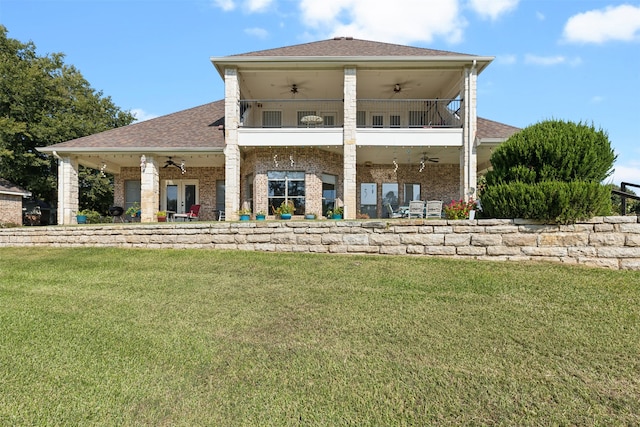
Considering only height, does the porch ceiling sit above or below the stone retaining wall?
above

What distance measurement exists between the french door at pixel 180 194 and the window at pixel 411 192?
10272 millimetres

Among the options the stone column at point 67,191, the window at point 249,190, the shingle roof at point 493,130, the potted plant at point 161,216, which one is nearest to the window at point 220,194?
the window at point 249,190

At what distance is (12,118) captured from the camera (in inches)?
826

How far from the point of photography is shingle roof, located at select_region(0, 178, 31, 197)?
19439 millimetres

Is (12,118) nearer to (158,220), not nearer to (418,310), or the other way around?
(158,220)

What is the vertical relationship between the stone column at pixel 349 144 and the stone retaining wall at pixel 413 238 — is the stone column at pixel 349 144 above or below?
above

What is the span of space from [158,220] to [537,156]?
1316 centimetres

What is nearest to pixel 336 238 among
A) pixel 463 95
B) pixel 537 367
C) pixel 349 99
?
pixel 537 367

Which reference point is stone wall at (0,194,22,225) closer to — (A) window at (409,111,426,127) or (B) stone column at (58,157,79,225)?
(B) stone column at (58,157,79,225)

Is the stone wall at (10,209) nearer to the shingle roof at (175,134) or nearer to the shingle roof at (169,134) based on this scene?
the shingle roof at (175,134)

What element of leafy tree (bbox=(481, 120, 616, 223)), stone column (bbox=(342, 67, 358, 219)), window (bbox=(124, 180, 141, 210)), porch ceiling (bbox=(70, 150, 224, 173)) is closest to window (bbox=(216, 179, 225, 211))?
porch ceiling (bbox=(70, 150, 224, 173))

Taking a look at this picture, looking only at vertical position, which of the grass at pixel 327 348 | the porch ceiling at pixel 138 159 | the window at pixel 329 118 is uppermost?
the window at pixel 329 118

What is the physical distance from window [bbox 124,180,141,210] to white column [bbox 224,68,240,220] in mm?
6638

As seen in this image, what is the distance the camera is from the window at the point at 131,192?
17.5m
